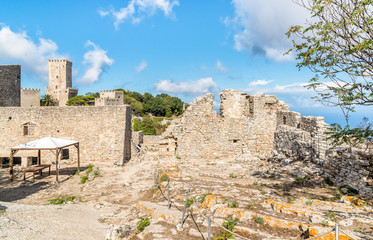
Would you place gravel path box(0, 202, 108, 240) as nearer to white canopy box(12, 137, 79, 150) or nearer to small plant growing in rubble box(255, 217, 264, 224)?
small plant growing in rubble box(255, 217, 264, 224)

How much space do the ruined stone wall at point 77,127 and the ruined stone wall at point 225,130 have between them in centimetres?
503

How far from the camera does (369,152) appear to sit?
6.62 meters

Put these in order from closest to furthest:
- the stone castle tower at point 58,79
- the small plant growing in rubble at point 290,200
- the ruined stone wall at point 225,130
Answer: the small plant growing in rubble at point 290,200 → the ruined stone wall at point 225,130 → the stone castle tower at point 58,79

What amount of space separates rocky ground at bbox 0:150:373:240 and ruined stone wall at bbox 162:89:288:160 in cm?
195

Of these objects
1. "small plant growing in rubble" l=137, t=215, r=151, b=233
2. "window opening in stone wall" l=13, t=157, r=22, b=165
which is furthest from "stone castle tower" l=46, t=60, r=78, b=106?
"small plant growing in rubble" l=137, t=215, r=151, b=233

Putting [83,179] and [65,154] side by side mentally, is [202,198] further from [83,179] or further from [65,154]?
[65,154]

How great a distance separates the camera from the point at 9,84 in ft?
64.3

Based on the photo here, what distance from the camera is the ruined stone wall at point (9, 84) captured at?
63.0 ft

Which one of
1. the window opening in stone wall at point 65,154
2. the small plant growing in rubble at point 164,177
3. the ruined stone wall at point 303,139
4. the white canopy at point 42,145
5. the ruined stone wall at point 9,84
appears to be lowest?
the window opening in stone wall at point 65,154

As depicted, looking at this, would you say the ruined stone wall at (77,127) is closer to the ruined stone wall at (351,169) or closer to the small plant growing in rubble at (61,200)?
the small plant growing in rubble at (61,200)

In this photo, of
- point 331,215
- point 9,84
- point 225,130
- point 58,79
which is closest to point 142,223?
point 331,215

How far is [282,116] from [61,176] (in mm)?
12643

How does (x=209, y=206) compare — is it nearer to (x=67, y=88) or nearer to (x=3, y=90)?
(x=3, y=90)

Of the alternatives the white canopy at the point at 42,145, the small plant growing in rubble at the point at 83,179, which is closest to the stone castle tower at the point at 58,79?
the white canopy at the point at 42,145
